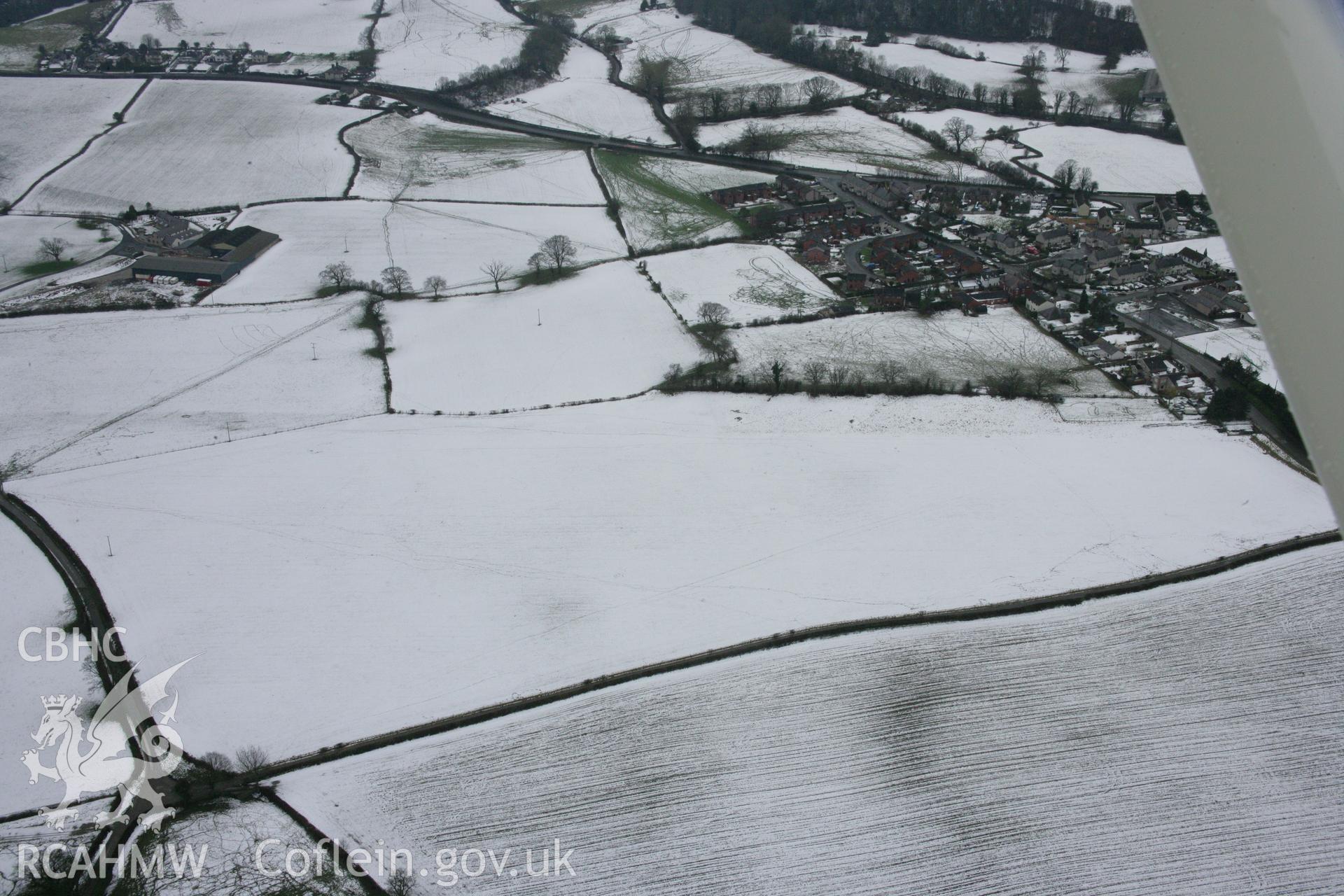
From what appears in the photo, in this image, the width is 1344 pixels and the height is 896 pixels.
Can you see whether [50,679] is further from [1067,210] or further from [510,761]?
[1067,210]

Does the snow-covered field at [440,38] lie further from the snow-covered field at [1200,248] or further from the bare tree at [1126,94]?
the snow-covered field at [1200,248]

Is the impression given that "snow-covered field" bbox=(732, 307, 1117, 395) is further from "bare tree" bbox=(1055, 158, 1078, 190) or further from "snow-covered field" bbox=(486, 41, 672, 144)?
"snow-covered field" bbox=(486, 41, 672, 144)

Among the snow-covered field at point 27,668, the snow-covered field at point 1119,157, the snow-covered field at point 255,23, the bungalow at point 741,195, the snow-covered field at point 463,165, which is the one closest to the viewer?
the snow-covered field at point 27,668

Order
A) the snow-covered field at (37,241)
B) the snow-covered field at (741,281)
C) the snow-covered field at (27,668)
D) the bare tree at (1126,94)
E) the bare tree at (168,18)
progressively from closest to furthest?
the snow-covered field at (27,668) < the snow-covered field at (741,281) < the snow-covered field at (37,241) < the bare tree at (1126,94) < the bare tree at (168,18)

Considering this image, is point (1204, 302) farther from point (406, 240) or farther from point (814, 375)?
point (406, 240)

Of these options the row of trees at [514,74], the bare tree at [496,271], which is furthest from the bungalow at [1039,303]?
the row of trees at [514,74]

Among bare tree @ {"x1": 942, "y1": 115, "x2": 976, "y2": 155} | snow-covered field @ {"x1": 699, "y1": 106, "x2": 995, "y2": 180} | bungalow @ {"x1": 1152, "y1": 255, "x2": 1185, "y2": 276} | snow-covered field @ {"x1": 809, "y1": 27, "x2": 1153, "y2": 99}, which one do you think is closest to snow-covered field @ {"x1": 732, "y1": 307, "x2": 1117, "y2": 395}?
bungalow @ {"x1": 1152, "y1": 255, "x2": 1185, "y2": 276}

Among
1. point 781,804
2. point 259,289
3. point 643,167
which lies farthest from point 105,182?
point 781,804
